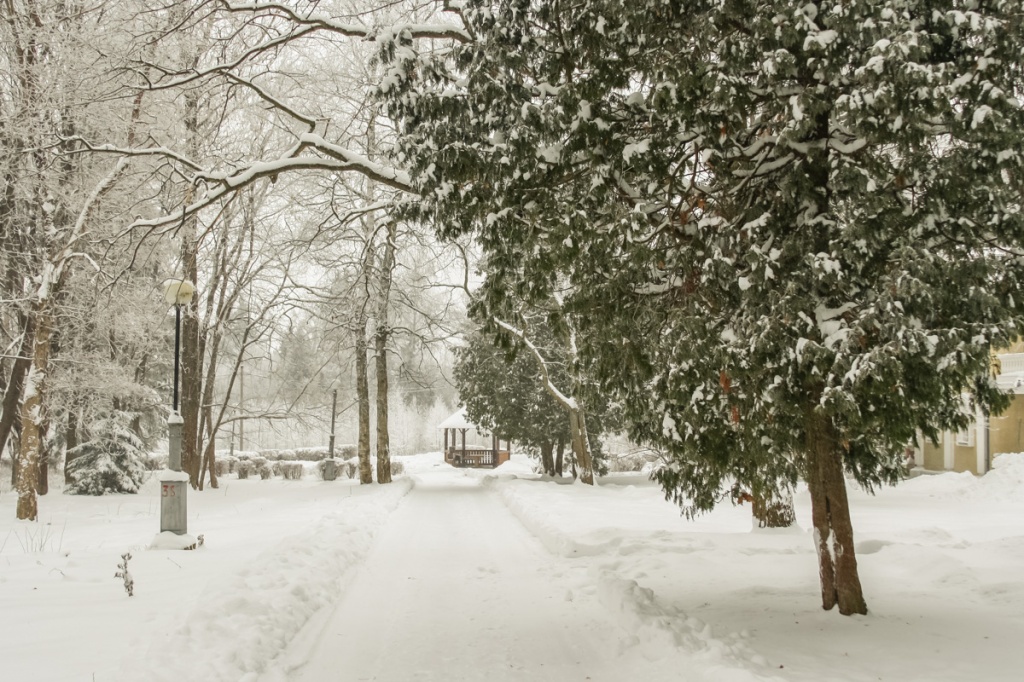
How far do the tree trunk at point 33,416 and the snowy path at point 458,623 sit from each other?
25.8ft

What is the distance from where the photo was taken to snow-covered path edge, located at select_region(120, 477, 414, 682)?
15.1 ft

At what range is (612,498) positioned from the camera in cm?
1783

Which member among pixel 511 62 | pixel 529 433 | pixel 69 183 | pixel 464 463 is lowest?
pixel 464 463

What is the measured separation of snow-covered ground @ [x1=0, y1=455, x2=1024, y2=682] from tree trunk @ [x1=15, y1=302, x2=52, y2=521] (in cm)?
210

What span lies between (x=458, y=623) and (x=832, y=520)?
10.7 ft

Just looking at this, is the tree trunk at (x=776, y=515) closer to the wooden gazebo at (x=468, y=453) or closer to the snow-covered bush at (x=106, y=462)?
the snow-covered bush at (x=106, y=462)

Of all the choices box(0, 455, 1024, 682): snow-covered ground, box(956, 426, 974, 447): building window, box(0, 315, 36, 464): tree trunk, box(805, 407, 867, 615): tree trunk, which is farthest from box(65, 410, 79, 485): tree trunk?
box(956, 426, 974, 447): building window

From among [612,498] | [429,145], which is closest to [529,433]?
[612,498]

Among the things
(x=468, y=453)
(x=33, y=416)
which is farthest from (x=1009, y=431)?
(x=468, y=453)

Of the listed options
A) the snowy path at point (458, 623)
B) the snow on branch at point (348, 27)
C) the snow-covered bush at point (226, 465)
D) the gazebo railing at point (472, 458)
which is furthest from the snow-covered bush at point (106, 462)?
the gazebo railing at point (472, 458)

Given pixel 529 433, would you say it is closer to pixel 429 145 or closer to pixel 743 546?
pixel 743 546

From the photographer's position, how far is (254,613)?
18.9 ft

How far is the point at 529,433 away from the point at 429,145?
20.5 metres

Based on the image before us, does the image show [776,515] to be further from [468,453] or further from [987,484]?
[468,453]
